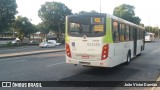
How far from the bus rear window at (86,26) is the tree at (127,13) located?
97284mm

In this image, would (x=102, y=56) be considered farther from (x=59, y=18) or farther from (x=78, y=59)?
(x=59, y=18)

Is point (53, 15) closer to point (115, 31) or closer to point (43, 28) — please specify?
point (43, 28)

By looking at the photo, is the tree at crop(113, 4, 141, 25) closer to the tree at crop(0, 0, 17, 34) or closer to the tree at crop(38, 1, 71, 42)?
the tree at crop(38, 1, 71, 42)

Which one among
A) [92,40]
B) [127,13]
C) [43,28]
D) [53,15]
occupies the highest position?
[127,13]

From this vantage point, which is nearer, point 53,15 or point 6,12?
point 6,12

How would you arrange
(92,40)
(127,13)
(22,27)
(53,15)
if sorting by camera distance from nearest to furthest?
(92,40), (22,27), (53,15), (127,13)

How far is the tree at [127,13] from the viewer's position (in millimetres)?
110438

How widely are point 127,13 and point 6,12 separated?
65.5 metres

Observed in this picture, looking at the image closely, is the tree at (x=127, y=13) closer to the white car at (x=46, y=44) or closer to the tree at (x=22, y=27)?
the tree at (x=22, y=27)

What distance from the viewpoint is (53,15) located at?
8238 cm

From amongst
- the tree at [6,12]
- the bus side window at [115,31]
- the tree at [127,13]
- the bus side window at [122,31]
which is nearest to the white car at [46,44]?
the tree at [6,12]

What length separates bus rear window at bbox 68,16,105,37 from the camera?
43.2 feet

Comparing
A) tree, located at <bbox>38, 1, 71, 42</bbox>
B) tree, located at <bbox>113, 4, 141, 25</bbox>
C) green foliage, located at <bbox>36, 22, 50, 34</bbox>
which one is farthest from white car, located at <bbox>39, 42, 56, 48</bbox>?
tree, located at <bbox>113, 4, 141, 25</bbox>

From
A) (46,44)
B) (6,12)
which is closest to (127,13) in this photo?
(46,44)
